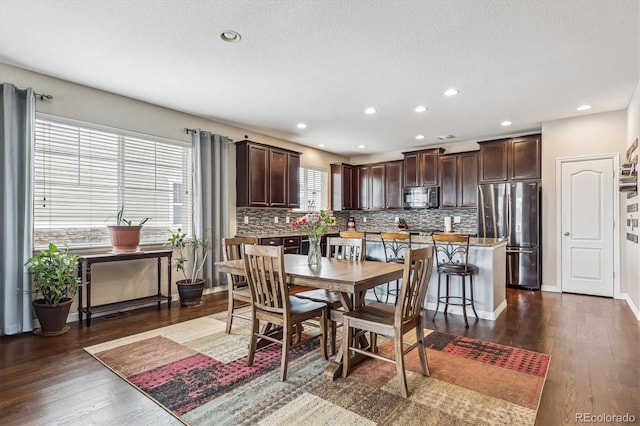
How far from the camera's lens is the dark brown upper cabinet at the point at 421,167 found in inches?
273

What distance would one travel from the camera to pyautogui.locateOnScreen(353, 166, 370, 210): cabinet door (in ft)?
26.4

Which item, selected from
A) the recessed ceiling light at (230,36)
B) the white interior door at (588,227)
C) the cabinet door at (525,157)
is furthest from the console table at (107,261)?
the white interior door at (588,227)

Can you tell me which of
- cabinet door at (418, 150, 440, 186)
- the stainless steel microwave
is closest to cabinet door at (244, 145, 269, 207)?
the stainless steel microwave

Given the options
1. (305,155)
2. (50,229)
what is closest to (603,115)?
(305,155)

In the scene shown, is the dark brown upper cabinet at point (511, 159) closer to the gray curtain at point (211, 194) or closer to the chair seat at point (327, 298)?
the chair seat at point (327, 298)

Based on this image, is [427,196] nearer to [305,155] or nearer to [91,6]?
[305,155]

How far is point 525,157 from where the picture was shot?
578 centimetres

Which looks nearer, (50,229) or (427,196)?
(50,229)

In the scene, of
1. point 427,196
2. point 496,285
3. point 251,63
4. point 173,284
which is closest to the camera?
point 251,63

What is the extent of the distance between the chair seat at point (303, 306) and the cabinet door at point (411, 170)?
15.9 feet

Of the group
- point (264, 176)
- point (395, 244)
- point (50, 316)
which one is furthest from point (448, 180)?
point (50, 316)

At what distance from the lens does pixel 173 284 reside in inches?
192

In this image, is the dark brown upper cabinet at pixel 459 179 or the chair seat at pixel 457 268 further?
the dark brown upper cabinet at pixel 459 179

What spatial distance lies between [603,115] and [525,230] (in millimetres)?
1956
